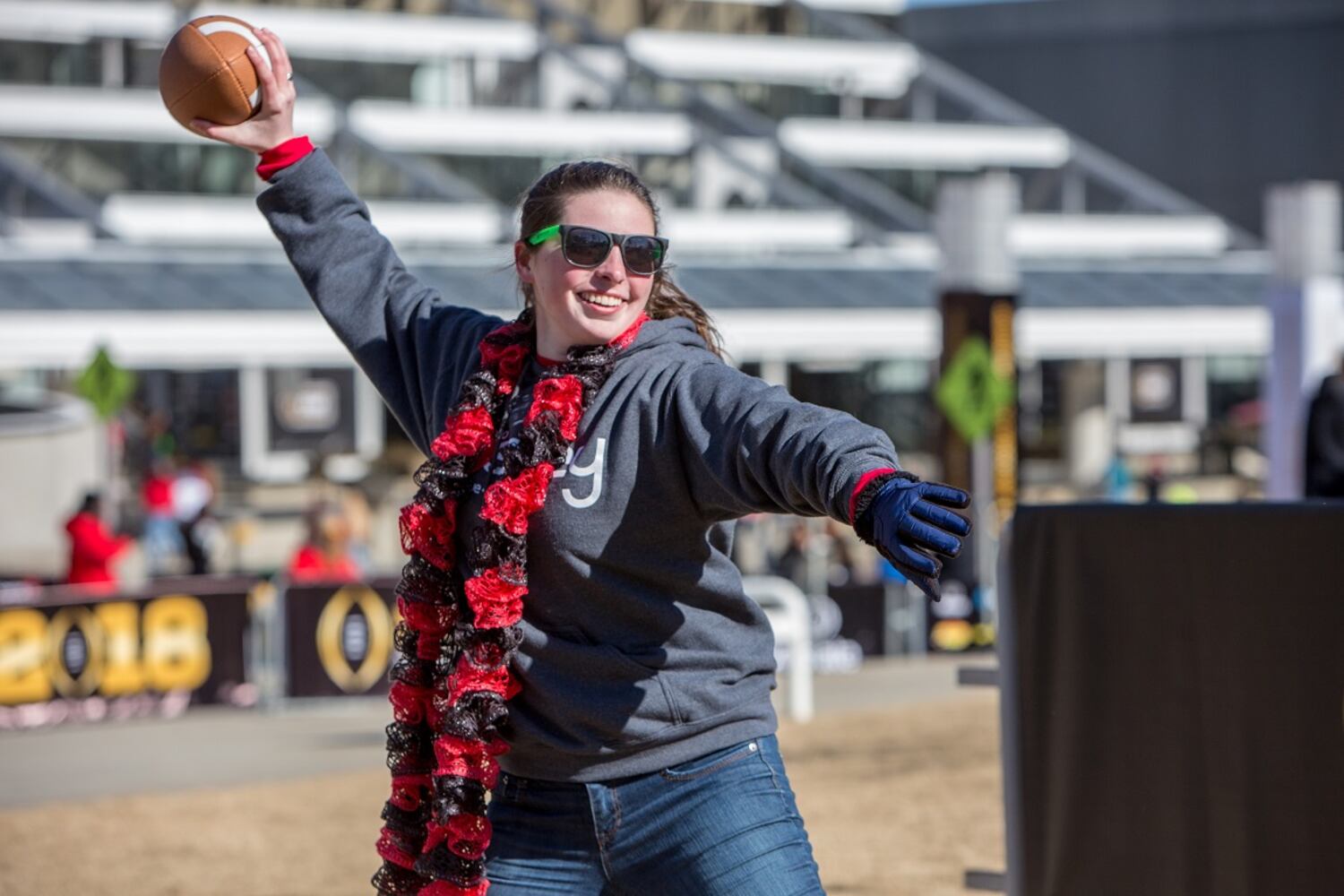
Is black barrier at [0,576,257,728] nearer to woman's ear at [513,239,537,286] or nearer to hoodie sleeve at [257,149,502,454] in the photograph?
hoodie sleeve at [257,149,502,454]

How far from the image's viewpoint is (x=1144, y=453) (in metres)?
35.9

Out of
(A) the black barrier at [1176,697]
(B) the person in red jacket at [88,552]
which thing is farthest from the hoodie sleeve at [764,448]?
(B) the person in red jacket at [88,552]

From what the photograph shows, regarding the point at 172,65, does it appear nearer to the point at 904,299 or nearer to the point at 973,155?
the point at 904,299

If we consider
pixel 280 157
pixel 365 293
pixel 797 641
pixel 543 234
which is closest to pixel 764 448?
pixel 543 234

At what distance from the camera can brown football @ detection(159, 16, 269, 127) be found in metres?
3.43

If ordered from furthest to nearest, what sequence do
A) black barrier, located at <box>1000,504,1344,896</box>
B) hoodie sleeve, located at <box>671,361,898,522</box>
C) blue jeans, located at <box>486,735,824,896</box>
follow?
black barrier, located at <box>1000,504,1344,896</box>, blue jeans, located at <box>486,735,824,896</box>, hoodie sleeve, located at <box>671,361,898,522</box>

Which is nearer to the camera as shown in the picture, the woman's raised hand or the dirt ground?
the woman's raised hand

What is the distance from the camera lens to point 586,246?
9.88 feet

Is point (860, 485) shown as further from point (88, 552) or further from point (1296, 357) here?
point (1296, 357)

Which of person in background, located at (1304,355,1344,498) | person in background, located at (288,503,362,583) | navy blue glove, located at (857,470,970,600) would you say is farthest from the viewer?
person in background, located at (288,503,362,583)

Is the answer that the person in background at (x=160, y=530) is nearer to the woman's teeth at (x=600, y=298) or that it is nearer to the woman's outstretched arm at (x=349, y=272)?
the woman's outstretched arm at (x=349, y=272)

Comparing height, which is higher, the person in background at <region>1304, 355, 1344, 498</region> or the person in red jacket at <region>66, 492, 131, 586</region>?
the person in background at <region>1304, 355, 1344, 498</region>

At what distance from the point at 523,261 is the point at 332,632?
994cm

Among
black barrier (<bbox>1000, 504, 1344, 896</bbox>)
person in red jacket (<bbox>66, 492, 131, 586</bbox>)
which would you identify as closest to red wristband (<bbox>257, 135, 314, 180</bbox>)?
black barrier (<bbox>1000, 504, 1344, 896</bbox>)
